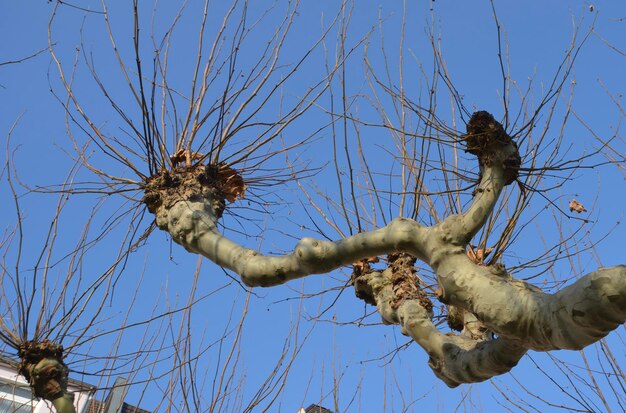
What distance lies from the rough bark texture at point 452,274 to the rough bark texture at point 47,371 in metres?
1.18

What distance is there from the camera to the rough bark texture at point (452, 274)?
219 centimetres

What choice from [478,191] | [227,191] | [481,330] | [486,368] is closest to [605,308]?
[486,368]

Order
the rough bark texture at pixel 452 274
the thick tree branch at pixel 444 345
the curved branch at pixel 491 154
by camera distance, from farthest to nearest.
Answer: the curved branch at pixel 491 154, the thick tree branch at pixel 444 345, the rough bark texture at pixel 452 274

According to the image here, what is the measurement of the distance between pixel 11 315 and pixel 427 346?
10.2ft

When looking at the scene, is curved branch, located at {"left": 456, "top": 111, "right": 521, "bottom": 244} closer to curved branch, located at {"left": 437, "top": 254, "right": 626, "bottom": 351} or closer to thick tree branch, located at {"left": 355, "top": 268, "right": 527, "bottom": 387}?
curved branch, located at {"left": 437, "top": 254, "right": 626, "bottom": 351}

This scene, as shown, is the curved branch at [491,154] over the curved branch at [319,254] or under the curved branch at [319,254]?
over

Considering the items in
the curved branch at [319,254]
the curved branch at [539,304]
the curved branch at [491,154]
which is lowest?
the curved branch at [539,304]

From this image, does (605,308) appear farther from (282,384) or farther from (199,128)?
(282,384)

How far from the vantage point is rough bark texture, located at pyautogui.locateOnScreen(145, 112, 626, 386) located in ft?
7.19

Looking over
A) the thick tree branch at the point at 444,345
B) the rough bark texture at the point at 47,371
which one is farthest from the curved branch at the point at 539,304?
the rough bark texture at the point at 47,371

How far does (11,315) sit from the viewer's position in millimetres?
4691

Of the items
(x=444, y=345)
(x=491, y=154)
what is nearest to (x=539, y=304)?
(x=444, y=345)

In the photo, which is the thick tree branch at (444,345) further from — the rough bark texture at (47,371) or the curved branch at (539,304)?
the rough bark texture at (47,371)

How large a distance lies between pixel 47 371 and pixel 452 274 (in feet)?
8.99
